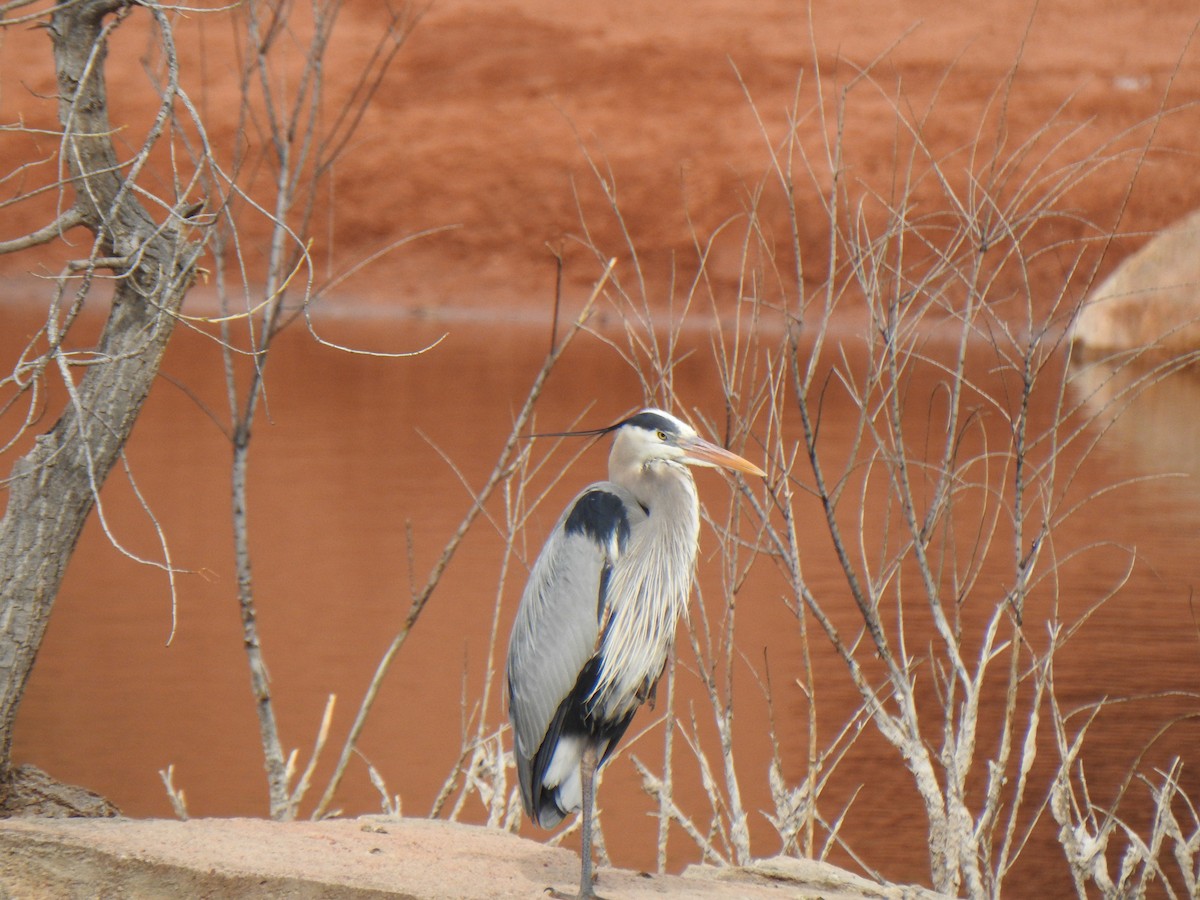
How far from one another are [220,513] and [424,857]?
251 inches

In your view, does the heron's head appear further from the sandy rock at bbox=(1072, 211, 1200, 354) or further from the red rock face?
A: the red rock face

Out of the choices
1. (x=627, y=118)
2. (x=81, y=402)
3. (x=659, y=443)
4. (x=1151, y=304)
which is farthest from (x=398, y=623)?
(x=627, y=118)

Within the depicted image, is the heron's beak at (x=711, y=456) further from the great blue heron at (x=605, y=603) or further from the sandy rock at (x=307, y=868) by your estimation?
the sandy rock at (x=307, y=868)

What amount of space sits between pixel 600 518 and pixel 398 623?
4.46 m

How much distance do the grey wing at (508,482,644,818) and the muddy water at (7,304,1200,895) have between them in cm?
44

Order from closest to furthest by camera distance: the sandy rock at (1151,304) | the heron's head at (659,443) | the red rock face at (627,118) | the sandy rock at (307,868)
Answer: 1. the sandy rock at (307,868)
2. the heron's head at (659,443)
3. the sandy rock at (1151,304)
4. the red rock face at (627,118)

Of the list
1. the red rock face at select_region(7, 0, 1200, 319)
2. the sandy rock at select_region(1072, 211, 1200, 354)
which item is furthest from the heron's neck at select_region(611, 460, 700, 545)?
the red rock face at select_region(7, 0, 1200, 319)

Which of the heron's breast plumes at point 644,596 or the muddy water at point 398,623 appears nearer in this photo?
the heron's breast plumes at point 644,596

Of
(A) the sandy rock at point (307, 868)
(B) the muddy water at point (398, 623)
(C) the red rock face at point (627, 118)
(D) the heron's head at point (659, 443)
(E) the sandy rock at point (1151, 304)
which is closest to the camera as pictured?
(A) the sandy rock at point (307, 868)

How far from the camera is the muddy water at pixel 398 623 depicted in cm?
502

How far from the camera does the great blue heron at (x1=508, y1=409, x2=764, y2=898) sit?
107 inches

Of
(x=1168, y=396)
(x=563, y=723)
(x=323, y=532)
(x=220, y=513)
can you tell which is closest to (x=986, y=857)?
(x=563, y=723)

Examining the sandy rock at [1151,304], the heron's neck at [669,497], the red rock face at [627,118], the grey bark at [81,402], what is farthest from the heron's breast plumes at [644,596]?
the red rock face at [627,118]

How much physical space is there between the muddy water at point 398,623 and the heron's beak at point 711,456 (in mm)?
647
